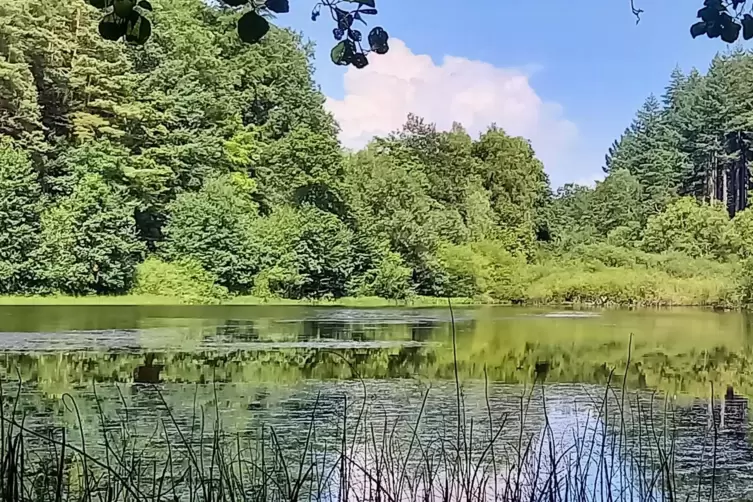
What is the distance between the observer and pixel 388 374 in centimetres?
663

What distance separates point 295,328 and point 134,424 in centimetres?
695

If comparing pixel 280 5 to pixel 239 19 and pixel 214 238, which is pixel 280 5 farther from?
pixel 214 238

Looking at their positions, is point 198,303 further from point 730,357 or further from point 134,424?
point 134,424

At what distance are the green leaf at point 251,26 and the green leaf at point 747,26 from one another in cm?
80

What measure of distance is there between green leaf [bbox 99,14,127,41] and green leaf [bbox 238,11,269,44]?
0.53ft

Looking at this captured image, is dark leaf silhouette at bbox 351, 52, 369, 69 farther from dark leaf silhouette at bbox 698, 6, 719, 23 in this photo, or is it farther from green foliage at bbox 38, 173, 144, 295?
green foliage at bbox 38, 173, 144, 295

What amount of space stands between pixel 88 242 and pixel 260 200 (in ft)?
16.3

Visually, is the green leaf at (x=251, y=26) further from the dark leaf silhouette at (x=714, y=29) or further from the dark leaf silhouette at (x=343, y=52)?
Answer: the dark leaf silhouette at (x=714, y=29)

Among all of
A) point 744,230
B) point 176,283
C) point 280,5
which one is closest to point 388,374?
point 280,5

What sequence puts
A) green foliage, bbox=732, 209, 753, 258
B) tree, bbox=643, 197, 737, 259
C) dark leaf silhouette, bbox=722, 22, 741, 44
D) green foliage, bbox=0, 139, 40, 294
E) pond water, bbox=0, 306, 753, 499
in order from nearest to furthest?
dark leaf silhouette, bbox=722, 22, 741, 44 < pond water, bbox=0, 306, 753, 499 < green foliage, bbox=0, 139, 40, 294 < green foliage, bbox=732, 209, 753, 258 < tree, bbox=643, 197, 737, 259

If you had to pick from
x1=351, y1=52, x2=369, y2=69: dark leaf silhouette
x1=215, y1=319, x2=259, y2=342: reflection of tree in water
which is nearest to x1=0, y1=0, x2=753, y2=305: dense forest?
x1=215, y1=319, x2=259, y2=342: reflection of tree in water

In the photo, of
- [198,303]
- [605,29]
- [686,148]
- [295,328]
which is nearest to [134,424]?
[295,328]

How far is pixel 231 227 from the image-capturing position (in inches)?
814

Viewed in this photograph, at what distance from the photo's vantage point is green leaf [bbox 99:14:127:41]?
1.40m
